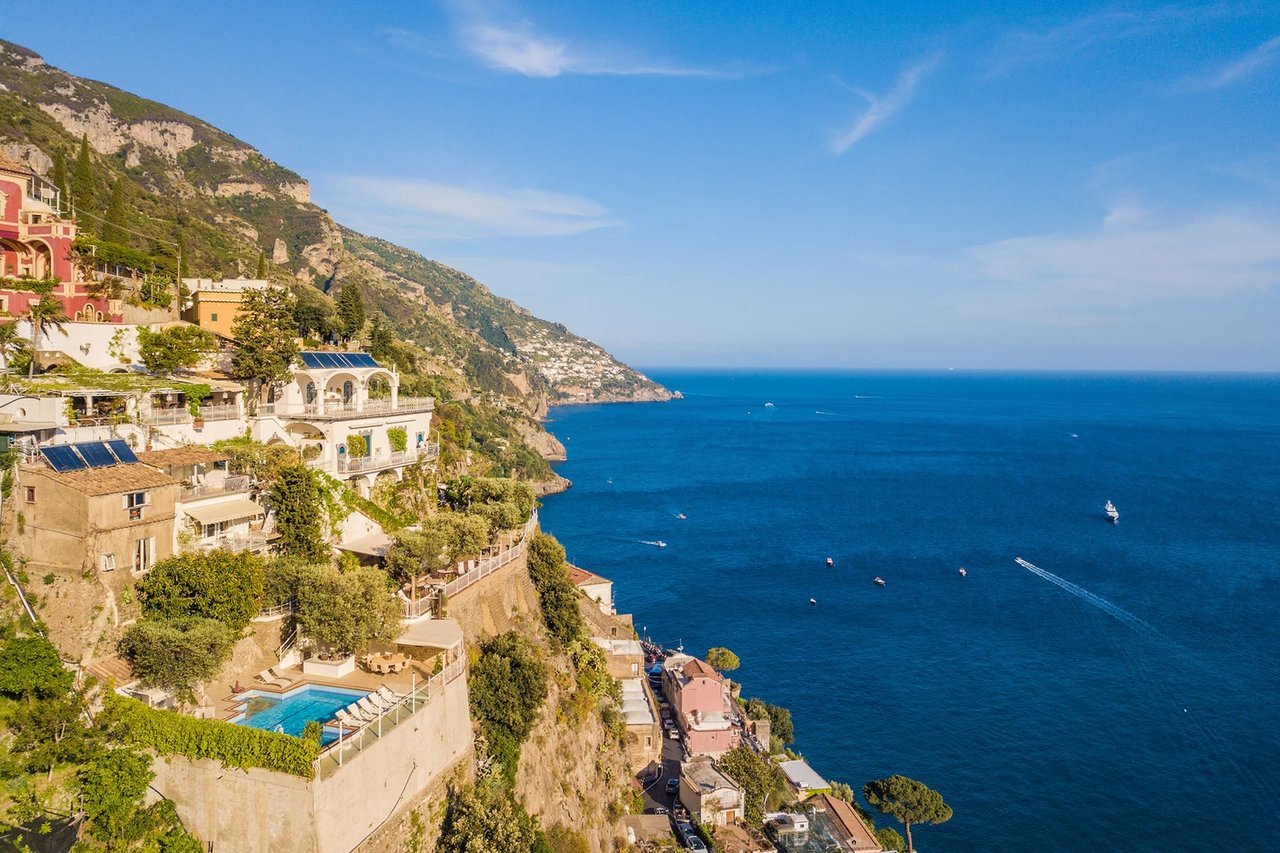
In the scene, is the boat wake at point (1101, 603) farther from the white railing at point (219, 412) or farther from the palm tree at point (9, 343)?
the palm tree at point (9, 343)

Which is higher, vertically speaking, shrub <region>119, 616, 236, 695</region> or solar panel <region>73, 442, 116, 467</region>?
solar panel <region>73, 442, 116, 467</region>

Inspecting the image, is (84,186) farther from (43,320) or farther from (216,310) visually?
(43,320)

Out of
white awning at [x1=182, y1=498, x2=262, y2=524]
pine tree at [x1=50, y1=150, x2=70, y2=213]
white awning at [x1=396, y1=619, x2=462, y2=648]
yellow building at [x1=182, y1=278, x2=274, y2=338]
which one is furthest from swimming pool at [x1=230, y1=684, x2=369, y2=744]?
pine tree at [x1=50, y1=150, x2=70, y2=213]

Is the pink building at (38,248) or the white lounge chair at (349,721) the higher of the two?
the pink building at (38,248)

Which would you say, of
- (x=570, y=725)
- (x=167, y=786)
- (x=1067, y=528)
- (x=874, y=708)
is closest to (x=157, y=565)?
(x=167, y=786)

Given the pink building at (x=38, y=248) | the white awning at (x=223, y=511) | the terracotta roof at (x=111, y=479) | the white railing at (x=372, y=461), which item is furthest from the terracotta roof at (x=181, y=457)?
the pink building at (x=38, y=248)

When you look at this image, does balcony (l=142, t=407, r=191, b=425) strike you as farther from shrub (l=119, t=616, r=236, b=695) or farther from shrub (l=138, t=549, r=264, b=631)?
shrub (l=119, t=616, r=236, b=695)
